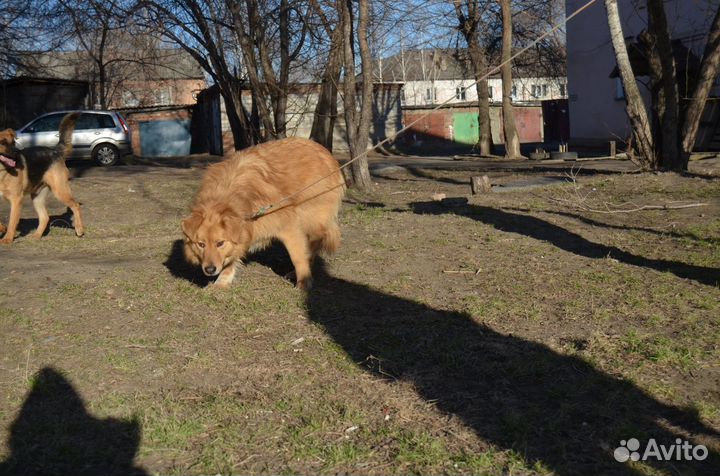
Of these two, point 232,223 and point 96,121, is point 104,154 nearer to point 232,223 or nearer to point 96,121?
point 96,121

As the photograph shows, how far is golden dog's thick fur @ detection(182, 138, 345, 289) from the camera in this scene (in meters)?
6.41

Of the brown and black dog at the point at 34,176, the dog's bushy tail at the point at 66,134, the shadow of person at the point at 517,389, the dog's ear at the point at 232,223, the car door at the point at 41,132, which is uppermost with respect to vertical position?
the car door at the point at 41,132

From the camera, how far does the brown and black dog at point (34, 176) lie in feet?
32.6

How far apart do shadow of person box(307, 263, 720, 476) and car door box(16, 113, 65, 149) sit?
70.3 ft

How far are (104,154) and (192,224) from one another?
67.9 feet

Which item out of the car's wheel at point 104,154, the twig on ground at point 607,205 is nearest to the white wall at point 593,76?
the twig on ground at point 607,205

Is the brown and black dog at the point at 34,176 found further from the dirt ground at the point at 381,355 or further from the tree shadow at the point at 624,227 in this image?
the tree shadow at the point at 624,227

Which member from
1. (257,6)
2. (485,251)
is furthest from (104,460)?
(257,6)

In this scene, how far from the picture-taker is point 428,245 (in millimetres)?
8664

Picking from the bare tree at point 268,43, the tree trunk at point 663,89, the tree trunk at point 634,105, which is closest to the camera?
the tree trunk at point 663,89

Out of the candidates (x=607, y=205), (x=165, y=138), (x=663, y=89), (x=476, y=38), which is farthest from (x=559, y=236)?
(x=165, y=138)

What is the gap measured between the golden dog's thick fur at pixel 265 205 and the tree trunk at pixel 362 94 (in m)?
5.49

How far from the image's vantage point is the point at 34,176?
33.8 ft

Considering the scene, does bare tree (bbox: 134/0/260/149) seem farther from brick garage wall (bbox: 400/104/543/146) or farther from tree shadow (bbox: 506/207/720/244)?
brick garage wall (bbox: 400/104/543/146)
